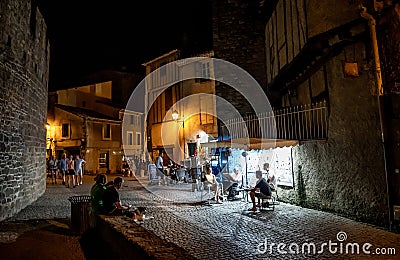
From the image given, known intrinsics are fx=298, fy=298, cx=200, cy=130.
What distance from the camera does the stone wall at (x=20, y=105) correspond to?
869 cm

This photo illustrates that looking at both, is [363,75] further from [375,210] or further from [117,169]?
[117,169]

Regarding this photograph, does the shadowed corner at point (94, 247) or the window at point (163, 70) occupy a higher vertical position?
the window at point (163, 70)

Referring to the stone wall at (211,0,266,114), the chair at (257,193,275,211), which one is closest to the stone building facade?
the chair at (257,193,275,211)

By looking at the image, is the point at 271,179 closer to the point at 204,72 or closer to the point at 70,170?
the point at 204,72

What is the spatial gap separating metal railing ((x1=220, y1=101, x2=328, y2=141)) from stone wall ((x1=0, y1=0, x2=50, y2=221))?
843 centimetres

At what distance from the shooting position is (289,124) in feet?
35.2

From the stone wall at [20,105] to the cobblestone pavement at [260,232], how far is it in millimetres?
1159

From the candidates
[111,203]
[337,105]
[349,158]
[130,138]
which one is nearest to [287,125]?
[337,105]

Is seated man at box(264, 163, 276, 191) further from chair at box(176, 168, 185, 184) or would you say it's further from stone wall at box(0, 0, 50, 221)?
stone wall at box(0, 0, 50, 221)

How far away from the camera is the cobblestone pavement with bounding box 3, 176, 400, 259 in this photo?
17.1 ft

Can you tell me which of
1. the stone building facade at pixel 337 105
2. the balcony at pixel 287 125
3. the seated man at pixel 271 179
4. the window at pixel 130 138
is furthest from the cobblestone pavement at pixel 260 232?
the window at pixel 130 138

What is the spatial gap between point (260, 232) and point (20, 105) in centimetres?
874

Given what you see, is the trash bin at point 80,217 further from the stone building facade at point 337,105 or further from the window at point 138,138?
the window at point 138,138

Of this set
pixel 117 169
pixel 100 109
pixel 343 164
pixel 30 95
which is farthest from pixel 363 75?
pixel 100 109
